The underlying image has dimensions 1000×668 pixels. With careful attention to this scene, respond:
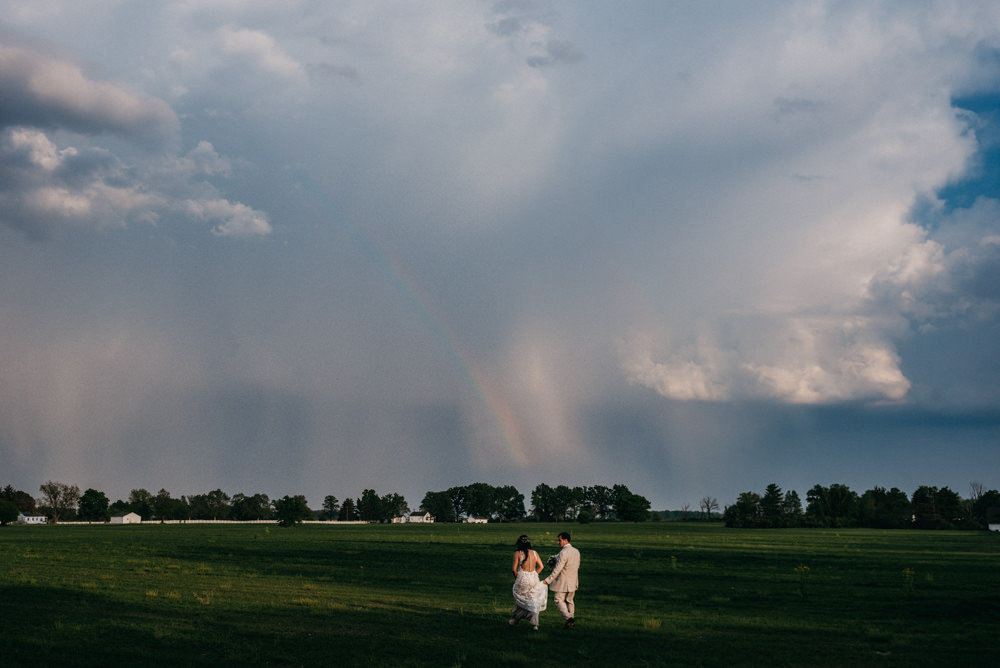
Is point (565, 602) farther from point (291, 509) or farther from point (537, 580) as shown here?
point (291, 509)

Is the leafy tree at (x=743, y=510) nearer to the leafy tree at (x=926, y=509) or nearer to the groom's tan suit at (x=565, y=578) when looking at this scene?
the leafy tree at (x=926, y=509)

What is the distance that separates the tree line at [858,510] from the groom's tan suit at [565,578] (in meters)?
144

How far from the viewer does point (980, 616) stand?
2336cm

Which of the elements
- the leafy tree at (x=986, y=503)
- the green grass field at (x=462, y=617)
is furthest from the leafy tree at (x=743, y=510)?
the green grass field at (x=462, y=617)

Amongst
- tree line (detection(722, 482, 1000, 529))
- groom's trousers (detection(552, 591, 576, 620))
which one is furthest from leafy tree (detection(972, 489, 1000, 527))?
groom's trousers (detection(552, 591, 576, 620))

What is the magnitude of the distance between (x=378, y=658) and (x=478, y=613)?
7.30 m

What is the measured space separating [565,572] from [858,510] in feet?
586

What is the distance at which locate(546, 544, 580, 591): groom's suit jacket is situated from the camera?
1834 centimetres

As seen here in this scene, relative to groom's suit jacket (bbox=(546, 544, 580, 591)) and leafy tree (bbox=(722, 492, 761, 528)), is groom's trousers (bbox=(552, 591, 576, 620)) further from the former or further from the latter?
leafy tree (bbox=(722, 492, 761, 528))

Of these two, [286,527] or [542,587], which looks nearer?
[542,587]

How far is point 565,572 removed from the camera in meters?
18.4

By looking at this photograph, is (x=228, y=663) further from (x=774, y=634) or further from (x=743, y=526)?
(x=743, y=526)

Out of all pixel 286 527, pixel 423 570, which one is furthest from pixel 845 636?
pixel 286 527

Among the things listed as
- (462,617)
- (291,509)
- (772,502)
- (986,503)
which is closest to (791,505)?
(772,502)
